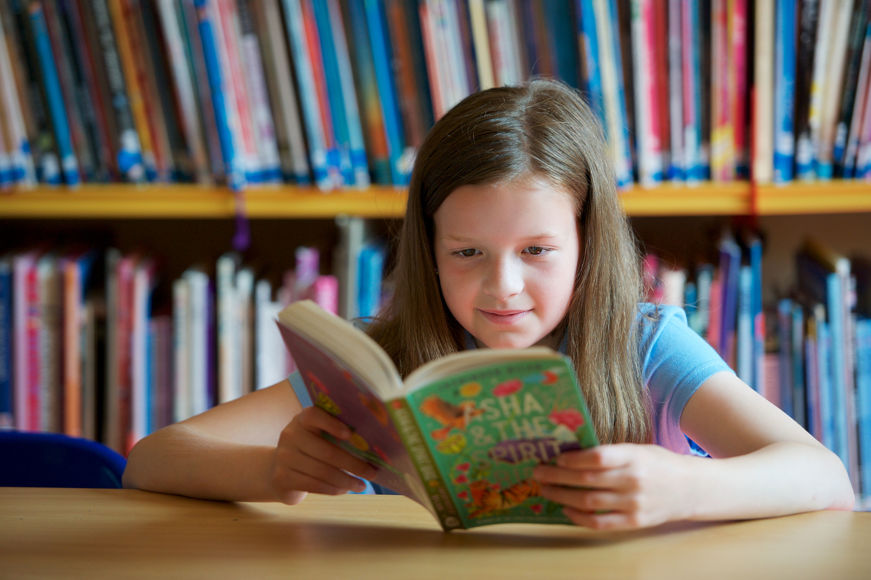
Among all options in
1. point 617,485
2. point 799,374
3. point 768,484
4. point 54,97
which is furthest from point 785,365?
point 54,97

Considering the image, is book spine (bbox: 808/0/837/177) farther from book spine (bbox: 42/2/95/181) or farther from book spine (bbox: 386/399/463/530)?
book spine (bbox: 42/2/95/181)

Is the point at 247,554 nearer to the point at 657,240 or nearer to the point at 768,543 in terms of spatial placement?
the point at 768,543

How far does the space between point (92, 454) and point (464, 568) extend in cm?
49

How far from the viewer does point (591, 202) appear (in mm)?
903

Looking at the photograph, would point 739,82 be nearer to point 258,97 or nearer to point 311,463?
point 258,97

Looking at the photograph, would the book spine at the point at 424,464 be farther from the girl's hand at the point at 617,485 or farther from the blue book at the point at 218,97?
the blue book at the point at 218,97

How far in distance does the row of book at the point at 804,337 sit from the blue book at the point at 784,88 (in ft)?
0.43

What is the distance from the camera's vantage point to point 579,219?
2.97 feet

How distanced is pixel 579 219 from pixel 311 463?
0.38m

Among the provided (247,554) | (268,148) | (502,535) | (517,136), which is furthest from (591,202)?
(268,148)

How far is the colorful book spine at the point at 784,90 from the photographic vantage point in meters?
1.30

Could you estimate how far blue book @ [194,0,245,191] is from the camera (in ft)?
4.55

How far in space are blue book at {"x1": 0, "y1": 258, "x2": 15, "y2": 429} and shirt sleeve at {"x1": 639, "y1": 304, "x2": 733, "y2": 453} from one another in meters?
1.06

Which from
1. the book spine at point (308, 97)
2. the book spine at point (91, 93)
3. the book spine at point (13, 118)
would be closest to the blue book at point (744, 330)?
the book spine at point (308, 97)
